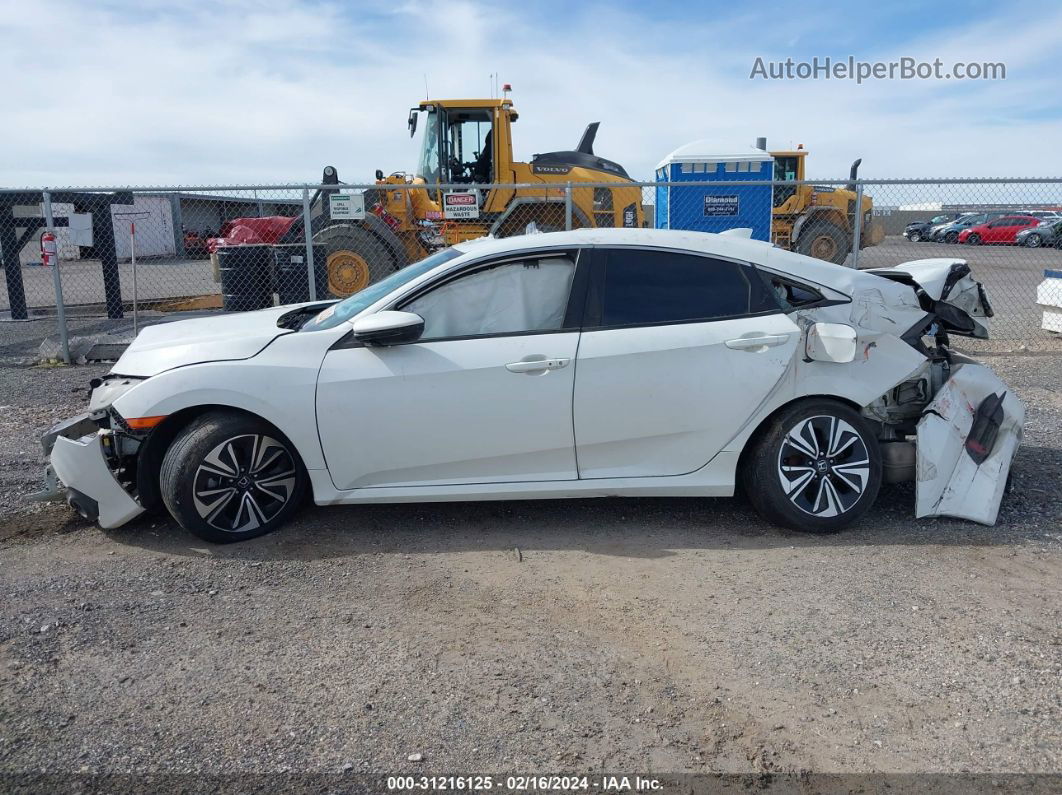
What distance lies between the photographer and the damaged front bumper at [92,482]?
14.4 feet

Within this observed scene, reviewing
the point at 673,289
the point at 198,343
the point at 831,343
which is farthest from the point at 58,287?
the point at 831,343

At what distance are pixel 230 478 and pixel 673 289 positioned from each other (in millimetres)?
2592

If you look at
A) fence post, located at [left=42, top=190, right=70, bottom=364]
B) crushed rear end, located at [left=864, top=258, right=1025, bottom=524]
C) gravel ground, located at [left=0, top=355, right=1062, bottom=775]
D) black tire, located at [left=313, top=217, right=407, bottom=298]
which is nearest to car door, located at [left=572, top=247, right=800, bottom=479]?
gravel ground, located at [left=0, top=355, right=1062, bottom=775]

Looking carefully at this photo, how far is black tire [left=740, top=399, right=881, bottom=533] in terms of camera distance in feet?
14.9

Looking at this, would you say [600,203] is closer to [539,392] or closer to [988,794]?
[539,392]

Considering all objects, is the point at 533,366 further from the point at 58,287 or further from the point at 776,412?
the point at 58,287

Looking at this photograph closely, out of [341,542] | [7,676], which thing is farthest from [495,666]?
[7,676]

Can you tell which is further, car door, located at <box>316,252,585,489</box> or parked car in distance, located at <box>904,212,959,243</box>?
parked car in distance, located at <box>904,212,959,243</box>

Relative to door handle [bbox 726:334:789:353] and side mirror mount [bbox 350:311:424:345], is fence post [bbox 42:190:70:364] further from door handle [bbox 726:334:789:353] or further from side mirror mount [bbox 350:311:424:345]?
door handle [bbox 726:334:789:353]

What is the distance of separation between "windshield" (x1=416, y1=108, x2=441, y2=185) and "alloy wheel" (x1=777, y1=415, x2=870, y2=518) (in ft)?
32.1

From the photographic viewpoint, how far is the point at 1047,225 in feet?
115

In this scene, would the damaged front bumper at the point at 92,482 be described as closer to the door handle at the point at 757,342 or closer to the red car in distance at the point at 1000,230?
the door handle at the point at 757,342

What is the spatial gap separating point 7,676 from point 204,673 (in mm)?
749

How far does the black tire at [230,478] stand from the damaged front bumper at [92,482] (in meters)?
0.24
